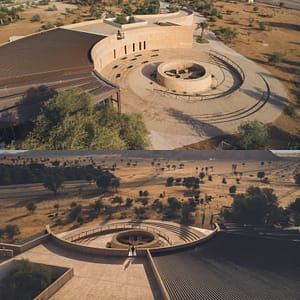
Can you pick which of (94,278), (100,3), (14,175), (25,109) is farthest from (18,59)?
(100,3)

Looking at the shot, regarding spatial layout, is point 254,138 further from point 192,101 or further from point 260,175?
point 192,101

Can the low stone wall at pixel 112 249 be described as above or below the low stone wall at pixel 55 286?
below

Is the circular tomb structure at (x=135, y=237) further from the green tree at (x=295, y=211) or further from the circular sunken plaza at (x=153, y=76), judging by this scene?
the circular sunken plaza at (x=153, y=76)

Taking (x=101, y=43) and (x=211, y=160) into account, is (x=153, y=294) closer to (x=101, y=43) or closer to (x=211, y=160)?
(x=211, y=160)

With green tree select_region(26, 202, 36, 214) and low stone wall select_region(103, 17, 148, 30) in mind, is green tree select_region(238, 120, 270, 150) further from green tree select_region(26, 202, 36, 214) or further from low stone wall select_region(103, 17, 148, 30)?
low stone wall select_region(103, 17, 148, 30)

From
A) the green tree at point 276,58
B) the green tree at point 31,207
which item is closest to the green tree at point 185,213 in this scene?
the green tree at point 31,207
